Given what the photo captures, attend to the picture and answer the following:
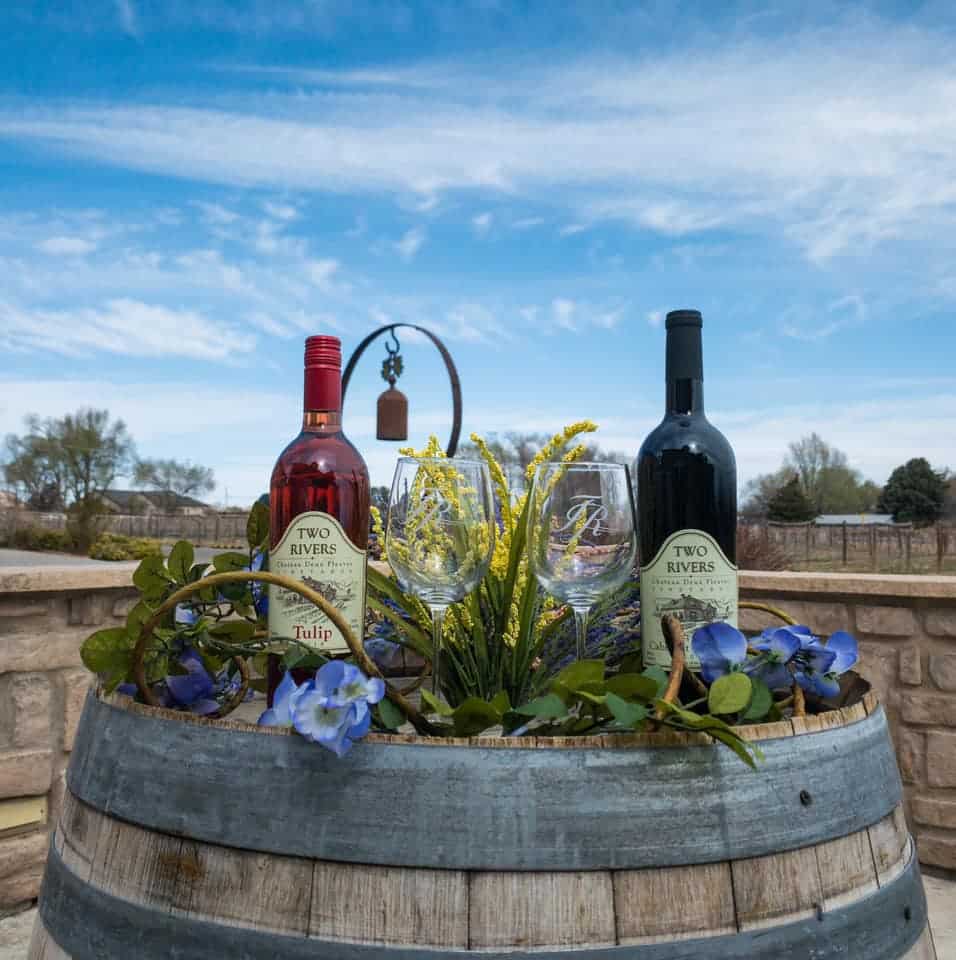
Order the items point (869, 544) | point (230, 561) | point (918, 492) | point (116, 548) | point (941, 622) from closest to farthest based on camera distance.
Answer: point (230, 561) → point (941, 622) → point (116, 548) → point (869, 544) → point (918, 492)

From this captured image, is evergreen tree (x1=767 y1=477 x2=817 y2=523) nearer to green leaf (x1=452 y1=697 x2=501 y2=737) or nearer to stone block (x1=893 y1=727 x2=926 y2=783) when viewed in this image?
stone block (x1=893 y1=727 x2=926 y2=783)

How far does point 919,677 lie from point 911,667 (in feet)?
0.13

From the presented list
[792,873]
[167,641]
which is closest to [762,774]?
[792,873]

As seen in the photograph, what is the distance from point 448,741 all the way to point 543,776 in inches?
3.2

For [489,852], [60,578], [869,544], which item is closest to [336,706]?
[489,852]

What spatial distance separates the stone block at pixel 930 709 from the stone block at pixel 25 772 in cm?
277

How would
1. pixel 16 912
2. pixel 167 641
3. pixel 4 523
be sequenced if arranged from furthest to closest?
pixel 4 523 < pixel 16 912 < pixel 167 641

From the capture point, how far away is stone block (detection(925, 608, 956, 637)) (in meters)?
2.90

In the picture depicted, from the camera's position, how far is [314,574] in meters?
0.95

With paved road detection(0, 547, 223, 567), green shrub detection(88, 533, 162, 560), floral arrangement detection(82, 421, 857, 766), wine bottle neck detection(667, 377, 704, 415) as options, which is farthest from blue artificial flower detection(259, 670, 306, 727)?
paved road detection(0, 547, 223, 567)

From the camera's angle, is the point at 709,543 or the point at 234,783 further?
the point at 709,543

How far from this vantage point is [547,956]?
68 cm

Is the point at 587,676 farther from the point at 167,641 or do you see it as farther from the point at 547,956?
the point at 167,641

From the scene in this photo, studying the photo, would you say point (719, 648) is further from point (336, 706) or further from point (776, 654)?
point (336, 706)
